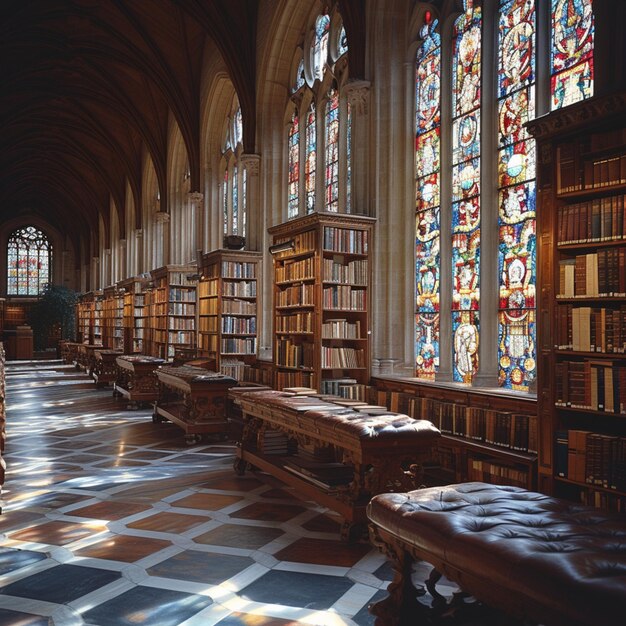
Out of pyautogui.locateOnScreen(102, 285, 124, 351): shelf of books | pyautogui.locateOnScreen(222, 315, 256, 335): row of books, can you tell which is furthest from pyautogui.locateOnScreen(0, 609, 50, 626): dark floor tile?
pyautogui.locateOnScreen(102, 285, 124, 351): shelf of books

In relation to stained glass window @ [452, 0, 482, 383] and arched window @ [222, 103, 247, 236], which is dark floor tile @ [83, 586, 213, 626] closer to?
stained glass window @ [452, 0, 482, 383]

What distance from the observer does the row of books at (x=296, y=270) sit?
733 cm

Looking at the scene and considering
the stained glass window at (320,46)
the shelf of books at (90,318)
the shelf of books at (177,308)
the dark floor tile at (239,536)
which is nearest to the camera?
the dark floor tile at (239,536)

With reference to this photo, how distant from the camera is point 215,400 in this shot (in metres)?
8.16

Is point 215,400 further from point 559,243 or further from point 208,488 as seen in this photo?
point 559,243

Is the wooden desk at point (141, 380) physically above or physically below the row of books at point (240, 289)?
below

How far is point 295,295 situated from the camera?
7.64 meters

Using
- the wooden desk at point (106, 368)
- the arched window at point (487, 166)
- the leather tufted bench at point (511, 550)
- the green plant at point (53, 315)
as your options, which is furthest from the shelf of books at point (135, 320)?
the leather tufted bench at point (511, 550)

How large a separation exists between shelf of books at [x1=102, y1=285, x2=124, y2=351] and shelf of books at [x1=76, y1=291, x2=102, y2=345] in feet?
3.75

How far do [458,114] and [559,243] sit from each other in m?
3.39

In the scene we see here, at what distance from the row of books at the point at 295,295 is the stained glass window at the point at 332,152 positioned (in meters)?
1.96

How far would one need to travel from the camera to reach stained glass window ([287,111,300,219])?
10.7m

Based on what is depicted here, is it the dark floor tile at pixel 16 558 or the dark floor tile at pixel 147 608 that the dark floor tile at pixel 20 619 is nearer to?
the dark floor tile at pixel 147 608

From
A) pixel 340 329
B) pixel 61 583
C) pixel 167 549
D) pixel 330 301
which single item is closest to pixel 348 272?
pixel 330 301
